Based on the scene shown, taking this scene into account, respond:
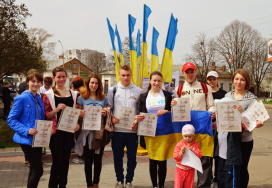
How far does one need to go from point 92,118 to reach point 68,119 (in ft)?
1.28

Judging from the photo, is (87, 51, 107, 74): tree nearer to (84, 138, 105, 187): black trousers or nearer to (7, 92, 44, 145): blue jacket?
(84, 138, 105, 187): black trousers

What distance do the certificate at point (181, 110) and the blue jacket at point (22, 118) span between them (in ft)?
6.67

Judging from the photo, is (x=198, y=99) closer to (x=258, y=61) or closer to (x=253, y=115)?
(x=253, y=115)

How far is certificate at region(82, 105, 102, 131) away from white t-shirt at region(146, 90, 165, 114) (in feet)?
2.58

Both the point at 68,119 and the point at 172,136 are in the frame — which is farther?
the point at 172,136

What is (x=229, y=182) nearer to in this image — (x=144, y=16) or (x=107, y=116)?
(x=107, y=116)

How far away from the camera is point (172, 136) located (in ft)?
13.4

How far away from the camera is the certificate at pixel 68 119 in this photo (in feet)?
11.7

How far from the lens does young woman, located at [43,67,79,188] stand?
3611mm

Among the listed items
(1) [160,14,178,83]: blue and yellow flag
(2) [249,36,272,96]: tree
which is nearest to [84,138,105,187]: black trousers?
(1) [160,14,178,83]: blue and yellow flag

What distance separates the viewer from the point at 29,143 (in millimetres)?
3254

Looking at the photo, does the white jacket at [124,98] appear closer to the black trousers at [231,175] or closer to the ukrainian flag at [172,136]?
the ukrainian flag at [172,136]

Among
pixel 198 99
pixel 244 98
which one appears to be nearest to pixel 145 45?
pixel 198 99

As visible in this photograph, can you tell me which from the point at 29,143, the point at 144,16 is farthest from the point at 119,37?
the point at 29,143
